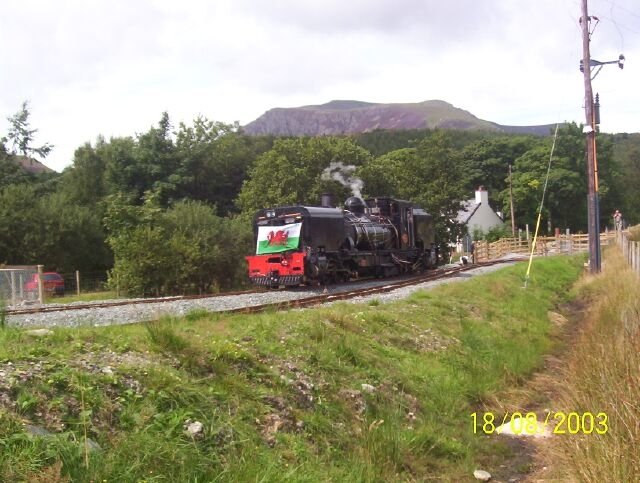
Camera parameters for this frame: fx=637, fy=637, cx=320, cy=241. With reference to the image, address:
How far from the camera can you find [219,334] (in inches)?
323

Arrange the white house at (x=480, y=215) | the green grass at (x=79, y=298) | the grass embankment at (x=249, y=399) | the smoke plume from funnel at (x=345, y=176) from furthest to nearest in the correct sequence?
the white house at (x=480, y=215)
the smoke plume from funnel at (x=345, y=176)
the green grass at (x=79, y=298)
the grass embankment at (x=249, y=399)

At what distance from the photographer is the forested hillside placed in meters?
26.7

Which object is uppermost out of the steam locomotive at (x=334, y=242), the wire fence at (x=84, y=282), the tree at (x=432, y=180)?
the tree at (x=432, y=180)

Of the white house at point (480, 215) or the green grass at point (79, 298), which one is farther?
the white house at point (480, 215)

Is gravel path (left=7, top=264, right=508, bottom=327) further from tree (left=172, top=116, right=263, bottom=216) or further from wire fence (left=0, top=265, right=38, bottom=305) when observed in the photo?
tree (left=172, top=116, right=263, bottom=216)

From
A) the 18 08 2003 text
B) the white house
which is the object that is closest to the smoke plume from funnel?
the white house

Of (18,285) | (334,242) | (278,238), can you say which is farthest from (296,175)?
(18,285)

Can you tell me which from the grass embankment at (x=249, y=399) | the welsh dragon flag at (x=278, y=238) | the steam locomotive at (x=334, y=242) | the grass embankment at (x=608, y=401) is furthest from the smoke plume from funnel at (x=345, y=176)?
the grass embankment at (x=608, y=401)

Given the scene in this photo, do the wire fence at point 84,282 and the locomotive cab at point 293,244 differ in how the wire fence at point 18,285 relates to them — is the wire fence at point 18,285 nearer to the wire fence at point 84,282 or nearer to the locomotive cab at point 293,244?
the locomotive cab at point 293,244

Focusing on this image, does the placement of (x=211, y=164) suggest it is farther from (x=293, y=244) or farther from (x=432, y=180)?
(x=293, y=244)

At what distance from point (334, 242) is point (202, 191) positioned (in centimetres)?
3875

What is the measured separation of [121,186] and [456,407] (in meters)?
47.3

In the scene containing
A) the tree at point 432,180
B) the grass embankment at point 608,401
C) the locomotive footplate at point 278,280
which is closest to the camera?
the grass embankment at point 608,401

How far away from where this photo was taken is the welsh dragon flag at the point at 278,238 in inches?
755
